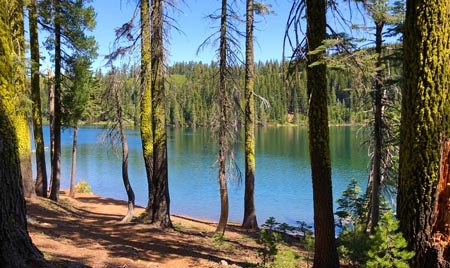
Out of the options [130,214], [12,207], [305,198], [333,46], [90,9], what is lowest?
[305,198]

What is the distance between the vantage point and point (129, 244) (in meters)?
8.10

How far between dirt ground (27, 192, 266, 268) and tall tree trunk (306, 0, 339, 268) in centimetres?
167

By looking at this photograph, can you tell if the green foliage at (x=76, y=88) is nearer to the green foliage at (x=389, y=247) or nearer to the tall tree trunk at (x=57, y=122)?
the tall tree trunk at (x=57, y=122)

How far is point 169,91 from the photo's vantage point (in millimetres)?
10086

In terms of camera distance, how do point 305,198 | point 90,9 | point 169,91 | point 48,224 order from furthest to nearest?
point 305,198, point 90,9, point 169,91, point 48,224

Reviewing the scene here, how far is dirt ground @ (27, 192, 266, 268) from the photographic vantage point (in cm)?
634

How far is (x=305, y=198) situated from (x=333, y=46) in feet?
60.8

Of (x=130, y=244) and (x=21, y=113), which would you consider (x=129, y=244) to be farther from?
(x=21, y=113)

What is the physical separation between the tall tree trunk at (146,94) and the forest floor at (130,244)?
153 centimetres

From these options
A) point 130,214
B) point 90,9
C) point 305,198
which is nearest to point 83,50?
point 90,9

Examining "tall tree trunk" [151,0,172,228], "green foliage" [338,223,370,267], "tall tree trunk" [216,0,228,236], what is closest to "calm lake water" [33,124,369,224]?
"tall tree trunk" [216,0,228,236]

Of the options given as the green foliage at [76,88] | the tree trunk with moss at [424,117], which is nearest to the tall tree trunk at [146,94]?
the green foliage at [76,88]

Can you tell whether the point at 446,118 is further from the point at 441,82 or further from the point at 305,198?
the point at 305,198

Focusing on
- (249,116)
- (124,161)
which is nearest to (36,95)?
(124,161)
